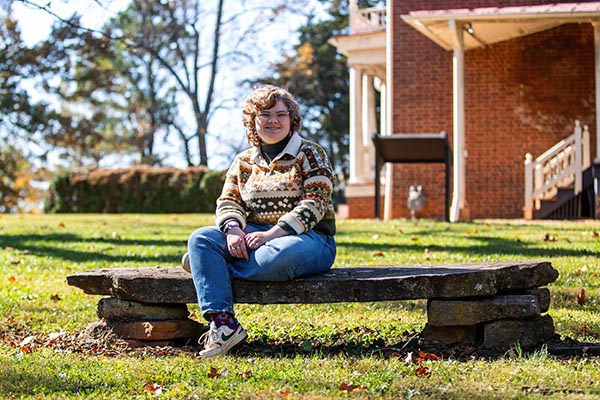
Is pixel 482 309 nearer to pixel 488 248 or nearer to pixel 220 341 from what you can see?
pixel 220 341

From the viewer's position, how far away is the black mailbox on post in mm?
16297

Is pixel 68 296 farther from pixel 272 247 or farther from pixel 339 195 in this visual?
pixel 339 195

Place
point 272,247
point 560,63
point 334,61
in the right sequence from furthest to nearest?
point 334,61
point 560,63
point 272,247

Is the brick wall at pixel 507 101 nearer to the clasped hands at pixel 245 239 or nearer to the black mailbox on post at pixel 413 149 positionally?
the black mailbox on post at pixel 413 149

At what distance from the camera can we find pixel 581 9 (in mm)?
17062

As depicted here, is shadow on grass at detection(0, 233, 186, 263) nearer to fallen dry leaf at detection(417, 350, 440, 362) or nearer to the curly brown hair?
the curly brown hair

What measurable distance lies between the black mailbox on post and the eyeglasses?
34.2 ft

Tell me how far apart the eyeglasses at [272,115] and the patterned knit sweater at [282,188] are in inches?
5.6

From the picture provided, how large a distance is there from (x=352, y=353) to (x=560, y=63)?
15.4 metres

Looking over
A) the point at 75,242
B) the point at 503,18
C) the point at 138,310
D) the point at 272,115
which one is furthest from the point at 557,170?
the point at 138,310

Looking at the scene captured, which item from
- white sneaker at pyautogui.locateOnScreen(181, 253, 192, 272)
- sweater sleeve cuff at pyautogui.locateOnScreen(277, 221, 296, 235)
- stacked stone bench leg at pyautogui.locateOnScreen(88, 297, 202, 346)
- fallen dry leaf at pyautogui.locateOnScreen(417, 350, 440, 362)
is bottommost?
fallen dry leaf at pyautogui.locateOnScreen(417, 350, 440, 362)

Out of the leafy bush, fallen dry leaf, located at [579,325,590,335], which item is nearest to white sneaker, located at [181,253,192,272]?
fallen dry leaf, located at [579,325,590,335]

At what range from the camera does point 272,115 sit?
5859mm

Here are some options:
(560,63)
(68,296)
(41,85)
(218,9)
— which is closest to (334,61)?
(218,9)
